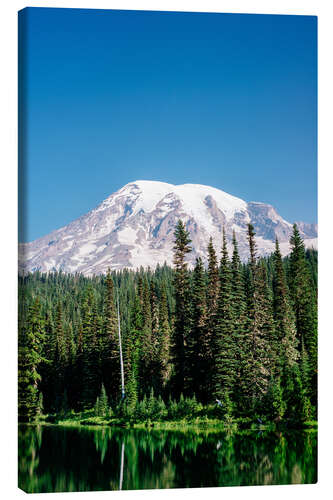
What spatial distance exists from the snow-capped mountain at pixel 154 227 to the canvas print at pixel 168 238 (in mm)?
43

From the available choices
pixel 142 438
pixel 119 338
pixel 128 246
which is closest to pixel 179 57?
pixel 128 246

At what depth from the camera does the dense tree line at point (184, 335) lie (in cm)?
1224

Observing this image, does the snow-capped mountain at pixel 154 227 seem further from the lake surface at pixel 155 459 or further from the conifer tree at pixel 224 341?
the lake surface at pixel 155 459

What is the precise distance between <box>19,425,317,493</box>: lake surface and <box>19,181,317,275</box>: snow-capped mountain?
300 cm

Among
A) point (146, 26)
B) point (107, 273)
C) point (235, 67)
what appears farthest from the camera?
point (107, 273)

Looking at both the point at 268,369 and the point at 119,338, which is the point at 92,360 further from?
the point at 268,369

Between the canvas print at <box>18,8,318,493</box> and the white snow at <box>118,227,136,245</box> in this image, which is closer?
the canvas print at <box>18,8,318,493</box>

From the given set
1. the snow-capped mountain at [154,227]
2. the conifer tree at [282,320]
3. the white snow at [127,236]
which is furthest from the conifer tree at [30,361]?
the conifer tree at [282,320]

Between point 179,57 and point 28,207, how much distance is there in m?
4.04

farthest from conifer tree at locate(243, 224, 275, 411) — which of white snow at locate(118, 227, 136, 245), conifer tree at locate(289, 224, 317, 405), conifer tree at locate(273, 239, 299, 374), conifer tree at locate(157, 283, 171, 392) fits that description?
white snow at locate(118, 227, 136, 245)

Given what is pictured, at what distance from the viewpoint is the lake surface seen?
10398 mm

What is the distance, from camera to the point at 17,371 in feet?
33.9

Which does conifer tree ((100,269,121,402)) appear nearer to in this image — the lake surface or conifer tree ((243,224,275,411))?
the lake surface

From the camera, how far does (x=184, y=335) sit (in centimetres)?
1462
